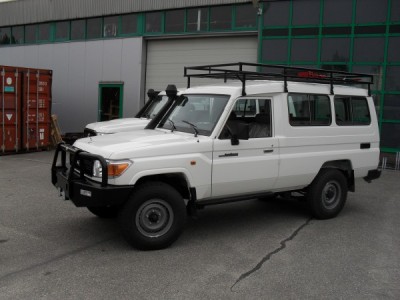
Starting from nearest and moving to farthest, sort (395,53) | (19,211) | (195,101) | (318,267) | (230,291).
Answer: (230,291) < (318,267) < (195,101) < (19,211) < (395,53)

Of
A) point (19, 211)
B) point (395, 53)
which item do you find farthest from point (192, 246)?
point (395, 53)

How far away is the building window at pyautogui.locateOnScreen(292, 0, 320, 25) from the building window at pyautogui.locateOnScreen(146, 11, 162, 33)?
5.11 meters

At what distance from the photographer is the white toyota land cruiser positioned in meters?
4.95

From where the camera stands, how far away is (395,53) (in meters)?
12.3

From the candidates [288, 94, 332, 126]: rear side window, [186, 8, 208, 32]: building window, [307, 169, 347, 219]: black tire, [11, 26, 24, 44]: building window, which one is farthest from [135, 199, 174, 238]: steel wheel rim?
[11, 26, 24, 44]: building window

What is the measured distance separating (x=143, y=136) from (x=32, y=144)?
401 inches

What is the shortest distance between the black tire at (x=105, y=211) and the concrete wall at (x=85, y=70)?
10571 mm

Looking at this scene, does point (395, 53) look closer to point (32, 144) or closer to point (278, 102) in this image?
point (278, 102)

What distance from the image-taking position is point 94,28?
18.0m

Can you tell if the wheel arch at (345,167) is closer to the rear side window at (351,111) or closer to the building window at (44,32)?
the rear side window at (351,111)

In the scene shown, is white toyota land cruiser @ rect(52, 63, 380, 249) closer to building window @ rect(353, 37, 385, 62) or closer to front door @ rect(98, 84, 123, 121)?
building window @ rect(353, 37, 385, 62)

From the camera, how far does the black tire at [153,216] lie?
4.93 meters

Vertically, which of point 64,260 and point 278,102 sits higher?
point 278,102

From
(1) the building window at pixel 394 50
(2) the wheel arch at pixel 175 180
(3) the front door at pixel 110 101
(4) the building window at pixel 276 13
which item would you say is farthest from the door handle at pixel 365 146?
(3) the front door at pixel 110 101
